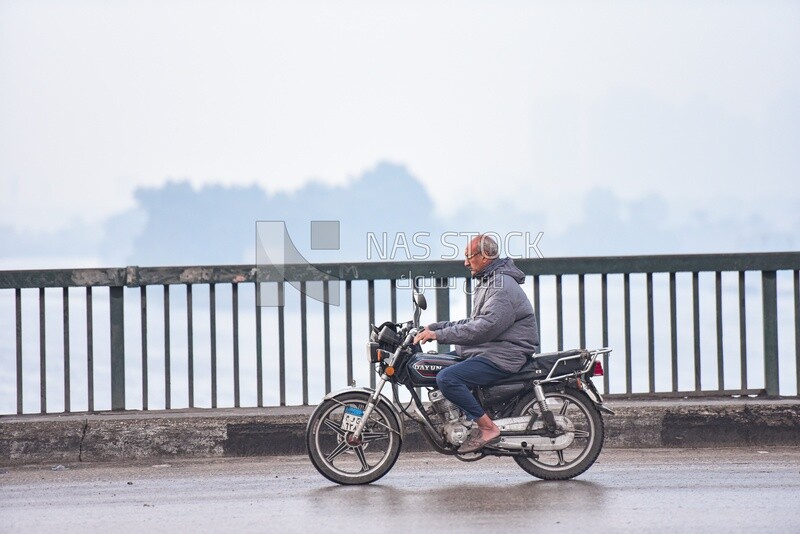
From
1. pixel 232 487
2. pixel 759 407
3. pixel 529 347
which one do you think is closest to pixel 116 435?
pixel 232 487

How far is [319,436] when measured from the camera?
8211 mm

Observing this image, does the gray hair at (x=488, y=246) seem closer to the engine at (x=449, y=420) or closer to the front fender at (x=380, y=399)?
the engine at (x=449, y=420)

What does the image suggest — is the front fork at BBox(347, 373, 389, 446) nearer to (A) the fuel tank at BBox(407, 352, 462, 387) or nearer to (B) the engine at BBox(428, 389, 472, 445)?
(A) the fuel tank at BBox(407, 352, 462, 387)

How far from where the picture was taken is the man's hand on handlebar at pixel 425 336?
8086mm

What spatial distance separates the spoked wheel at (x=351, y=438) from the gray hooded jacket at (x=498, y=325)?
74 centimetres

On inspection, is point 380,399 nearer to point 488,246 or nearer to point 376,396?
point 376,396

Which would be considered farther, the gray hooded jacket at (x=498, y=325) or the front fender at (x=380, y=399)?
the front fender at (x=380, y=399)

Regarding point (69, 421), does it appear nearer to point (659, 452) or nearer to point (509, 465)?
point (509, 465)

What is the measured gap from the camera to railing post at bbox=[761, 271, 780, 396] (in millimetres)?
10688

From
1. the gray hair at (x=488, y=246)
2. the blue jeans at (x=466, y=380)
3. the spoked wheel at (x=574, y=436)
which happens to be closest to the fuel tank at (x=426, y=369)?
the blue jeans at (x=466, y=380)

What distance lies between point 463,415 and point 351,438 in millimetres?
818

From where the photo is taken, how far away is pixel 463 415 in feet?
27.2

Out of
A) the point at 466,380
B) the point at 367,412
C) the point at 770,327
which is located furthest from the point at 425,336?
the point at 770,327

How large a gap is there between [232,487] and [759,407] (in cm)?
479
